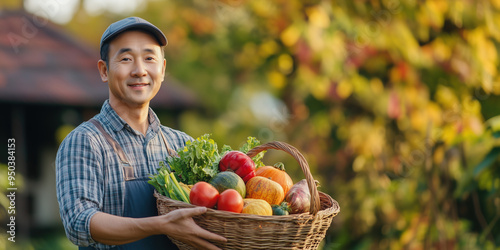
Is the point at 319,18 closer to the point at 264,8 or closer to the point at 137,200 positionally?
the point at 264,8

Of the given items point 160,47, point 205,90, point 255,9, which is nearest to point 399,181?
point 255,9

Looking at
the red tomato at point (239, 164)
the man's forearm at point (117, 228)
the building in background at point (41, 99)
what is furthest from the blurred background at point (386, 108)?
the man's forearm at point (117, 228)

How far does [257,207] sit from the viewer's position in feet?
6.72

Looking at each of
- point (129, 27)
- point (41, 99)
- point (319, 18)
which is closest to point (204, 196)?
point (129, 27)

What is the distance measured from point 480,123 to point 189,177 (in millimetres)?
4232

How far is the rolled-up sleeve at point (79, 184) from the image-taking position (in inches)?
83.5

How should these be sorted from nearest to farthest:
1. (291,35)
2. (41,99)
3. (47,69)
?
(291,35) < (41,99) < (47,69)

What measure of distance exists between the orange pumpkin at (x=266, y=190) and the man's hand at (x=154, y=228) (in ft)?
0.88

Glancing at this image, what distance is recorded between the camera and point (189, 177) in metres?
2.32

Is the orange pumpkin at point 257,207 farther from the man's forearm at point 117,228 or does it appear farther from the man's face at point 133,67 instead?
the man's face at point 133,67

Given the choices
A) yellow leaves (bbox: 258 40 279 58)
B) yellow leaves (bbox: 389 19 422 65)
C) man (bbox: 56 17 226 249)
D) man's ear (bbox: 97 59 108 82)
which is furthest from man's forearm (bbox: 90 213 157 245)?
yellow leaves (bbox: 258 40 279 58)

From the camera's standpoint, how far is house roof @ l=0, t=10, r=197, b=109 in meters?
8.72

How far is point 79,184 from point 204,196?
0.52 metres

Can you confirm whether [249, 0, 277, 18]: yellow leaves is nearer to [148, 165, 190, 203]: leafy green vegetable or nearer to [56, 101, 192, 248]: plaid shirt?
A: [56, 101, 192, 248]: plaid shirt
